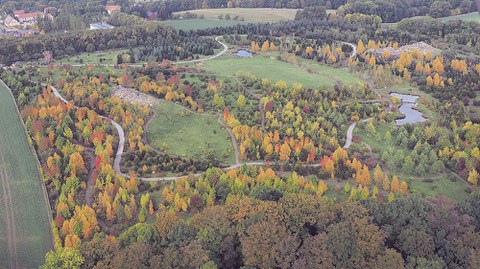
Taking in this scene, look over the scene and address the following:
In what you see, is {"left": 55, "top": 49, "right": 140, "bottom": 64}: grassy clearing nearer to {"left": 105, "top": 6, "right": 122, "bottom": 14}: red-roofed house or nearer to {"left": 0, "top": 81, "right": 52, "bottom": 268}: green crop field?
{"left": 0, "top": 81, "right": 52, "bottom": 268}: green crop field

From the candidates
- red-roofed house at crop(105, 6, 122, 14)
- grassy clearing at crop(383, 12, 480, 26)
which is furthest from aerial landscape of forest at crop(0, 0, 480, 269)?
red-roofed house at crop(105, 6, 122, 14)

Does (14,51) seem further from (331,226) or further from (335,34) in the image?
(331,226)

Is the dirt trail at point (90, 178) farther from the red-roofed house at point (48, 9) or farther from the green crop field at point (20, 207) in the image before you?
the red-roofed house at point (48, 9)

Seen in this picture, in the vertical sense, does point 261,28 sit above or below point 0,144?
above

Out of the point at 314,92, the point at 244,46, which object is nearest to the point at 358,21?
the point at 244,46

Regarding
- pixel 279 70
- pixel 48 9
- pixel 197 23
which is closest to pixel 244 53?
pixel 279 70

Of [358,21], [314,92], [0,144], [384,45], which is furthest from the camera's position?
[358,21]

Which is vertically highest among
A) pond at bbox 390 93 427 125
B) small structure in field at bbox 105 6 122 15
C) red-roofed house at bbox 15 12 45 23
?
small structure in field at bbox 105 6 122 15
